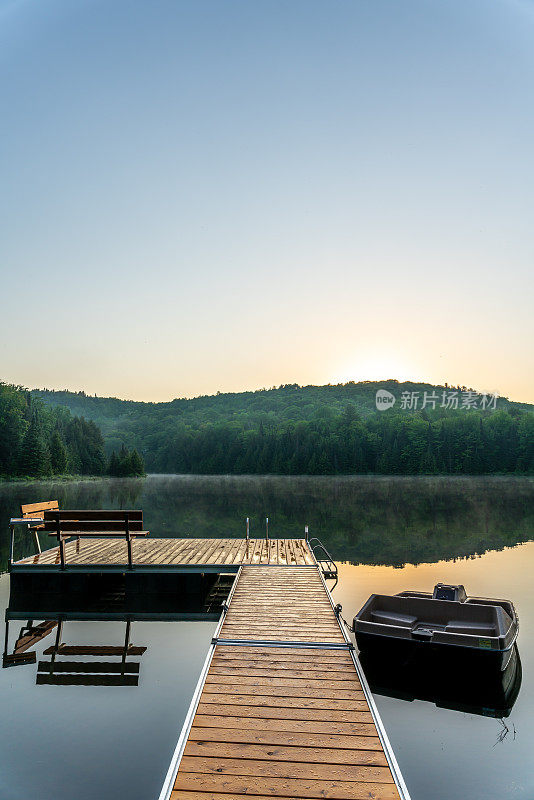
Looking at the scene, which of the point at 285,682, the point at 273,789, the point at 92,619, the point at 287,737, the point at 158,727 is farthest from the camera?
the point at 92,619

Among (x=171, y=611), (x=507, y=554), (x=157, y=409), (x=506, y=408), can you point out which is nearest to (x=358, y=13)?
(x=171, y=611)

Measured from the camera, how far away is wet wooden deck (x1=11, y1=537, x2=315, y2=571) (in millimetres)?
13914

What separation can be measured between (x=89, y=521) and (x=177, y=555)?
2700 millimetres

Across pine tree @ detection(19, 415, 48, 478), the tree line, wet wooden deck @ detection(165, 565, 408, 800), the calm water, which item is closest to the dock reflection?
the calm water

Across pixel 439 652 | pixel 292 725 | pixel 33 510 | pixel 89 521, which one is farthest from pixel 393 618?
pixel 33 510

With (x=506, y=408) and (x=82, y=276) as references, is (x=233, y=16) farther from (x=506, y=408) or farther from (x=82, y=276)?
(x=506, y=408)

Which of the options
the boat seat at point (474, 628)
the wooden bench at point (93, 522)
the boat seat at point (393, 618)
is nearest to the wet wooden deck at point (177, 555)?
the wooden bench at point (93, 522)

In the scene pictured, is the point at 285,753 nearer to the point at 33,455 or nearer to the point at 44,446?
the point at 33,455

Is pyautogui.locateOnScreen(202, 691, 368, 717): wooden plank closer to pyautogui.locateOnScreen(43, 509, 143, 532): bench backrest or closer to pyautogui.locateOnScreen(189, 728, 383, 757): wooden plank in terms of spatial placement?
pyautogui.locateOnScreen(189, 728, 383, 757): wooden plank

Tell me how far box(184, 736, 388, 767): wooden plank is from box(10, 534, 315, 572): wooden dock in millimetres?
8742

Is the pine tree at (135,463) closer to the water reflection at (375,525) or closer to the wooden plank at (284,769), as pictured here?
the water reflection at (375,525)

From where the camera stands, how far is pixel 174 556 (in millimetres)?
14984

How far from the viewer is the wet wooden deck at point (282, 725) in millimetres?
4391

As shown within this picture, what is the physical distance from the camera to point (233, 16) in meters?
17.2
